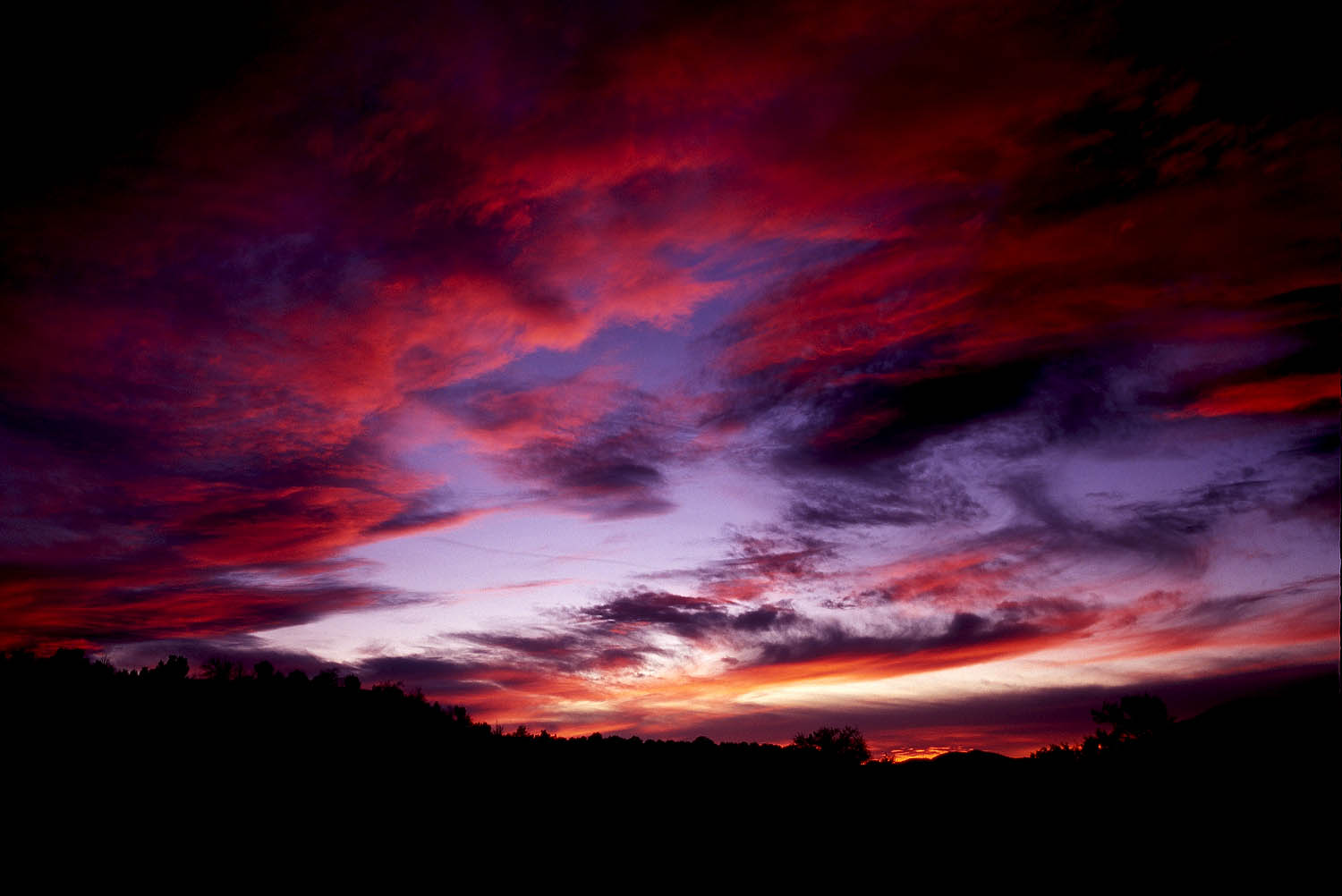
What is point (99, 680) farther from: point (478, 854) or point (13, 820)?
point (478, 854)

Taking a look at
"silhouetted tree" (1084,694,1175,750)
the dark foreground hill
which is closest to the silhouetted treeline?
the dark foreground hill

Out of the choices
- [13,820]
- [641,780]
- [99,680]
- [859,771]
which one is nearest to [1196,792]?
[859,771]

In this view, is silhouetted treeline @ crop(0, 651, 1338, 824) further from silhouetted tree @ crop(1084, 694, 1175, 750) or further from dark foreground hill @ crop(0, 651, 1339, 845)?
silhouetted tree @ crop(1084, 694, 1175, 750)

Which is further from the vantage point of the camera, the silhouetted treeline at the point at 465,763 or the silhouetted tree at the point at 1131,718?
the silhouetted tree at the point at 1131,718

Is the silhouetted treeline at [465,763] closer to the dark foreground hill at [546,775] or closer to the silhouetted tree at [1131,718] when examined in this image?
the dark foreground hill at [546,775]

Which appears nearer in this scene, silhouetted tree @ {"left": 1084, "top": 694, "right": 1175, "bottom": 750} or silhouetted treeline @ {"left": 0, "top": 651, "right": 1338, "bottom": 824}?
silhouetted treeline @ {"left": 0, "top": 651, "right": 1338, "bottom": 824}

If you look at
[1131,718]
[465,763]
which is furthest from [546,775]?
[1131,718]

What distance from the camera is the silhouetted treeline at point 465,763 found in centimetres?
1527

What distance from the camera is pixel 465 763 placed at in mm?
20625

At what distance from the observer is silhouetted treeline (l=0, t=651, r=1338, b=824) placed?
15266 mm

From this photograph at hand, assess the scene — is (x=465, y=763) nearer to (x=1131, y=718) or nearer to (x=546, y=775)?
(x=546, y=775)

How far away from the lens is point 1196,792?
15.9 m

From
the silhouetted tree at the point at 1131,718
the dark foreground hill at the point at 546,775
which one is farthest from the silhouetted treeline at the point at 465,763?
the silhouetted tree at the point at 1131,718

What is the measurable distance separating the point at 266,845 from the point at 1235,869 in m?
19.8
